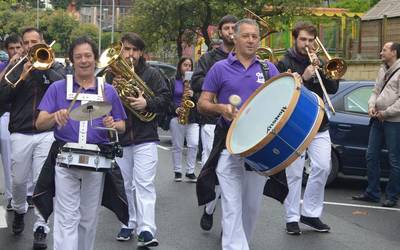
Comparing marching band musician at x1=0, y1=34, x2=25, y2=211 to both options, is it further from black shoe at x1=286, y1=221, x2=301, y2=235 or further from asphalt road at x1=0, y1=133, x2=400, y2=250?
black shoe at x1=286, y1=221, x2=301, y2=235

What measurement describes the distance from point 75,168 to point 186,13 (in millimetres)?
18624

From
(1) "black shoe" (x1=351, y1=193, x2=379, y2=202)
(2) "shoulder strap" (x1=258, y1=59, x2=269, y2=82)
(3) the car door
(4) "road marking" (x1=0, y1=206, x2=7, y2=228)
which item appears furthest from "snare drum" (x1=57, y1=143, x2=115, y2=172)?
(3) the car door

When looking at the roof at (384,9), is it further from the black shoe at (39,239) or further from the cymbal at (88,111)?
the cymbal at (88,111)

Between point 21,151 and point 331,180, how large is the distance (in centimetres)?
506

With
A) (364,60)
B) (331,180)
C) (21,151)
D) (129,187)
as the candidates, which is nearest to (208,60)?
(129,187)

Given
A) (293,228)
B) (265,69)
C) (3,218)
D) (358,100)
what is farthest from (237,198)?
(358,100)


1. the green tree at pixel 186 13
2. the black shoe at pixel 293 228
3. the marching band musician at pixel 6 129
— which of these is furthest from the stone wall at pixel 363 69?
the marching band musician at pixel 6 129

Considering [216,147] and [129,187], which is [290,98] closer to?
[216,147]

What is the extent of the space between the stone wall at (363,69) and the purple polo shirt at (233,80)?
14.5 m

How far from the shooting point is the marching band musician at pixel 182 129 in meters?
11.5

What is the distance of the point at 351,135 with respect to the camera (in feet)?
33.7

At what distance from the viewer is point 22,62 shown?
6.90 meters

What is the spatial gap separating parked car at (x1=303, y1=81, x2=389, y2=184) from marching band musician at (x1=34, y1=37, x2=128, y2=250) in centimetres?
520

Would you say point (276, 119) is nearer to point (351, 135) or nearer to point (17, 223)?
point (17, 223)
